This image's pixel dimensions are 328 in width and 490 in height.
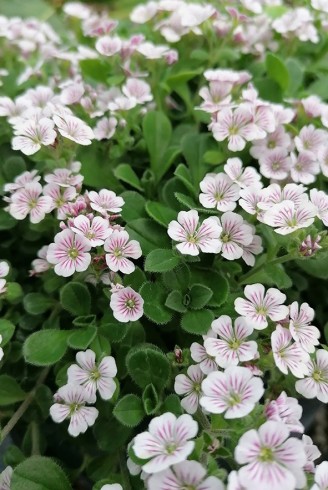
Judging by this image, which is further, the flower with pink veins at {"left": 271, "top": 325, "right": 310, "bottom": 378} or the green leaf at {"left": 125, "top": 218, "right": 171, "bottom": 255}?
the green leaf at {"left": 125, "top": 218, "right": 171, "bottom": 255}

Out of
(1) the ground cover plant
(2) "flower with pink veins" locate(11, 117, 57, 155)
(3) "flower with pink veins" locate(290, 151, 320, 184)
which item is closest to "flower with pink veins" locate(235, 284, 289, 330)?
(1) the ground cover plant

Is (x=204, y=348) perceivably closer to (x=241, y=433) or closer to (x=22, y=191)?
(x=241, y=433)

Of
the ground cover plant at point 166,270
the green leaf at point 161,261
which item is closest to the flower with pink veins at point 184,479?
the ground cover plant at point 166,270

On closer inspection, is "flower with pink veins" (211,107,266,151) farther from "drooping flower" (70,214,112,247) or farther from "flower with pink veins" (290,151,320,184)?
"drooping flower" (70,214,112,247)

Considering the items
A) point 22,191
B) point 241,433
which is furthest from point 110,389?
point 22,191

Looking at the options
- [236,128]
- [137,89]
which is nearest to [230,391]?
[236,128]

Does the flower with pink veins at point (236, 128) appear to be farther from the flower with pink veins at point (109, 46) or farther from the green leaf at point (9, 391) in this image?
the green leaf at point (9, 391)

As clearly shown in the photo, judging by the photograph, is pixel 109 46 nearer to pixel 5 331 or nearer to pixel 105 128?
pixel 105 128
